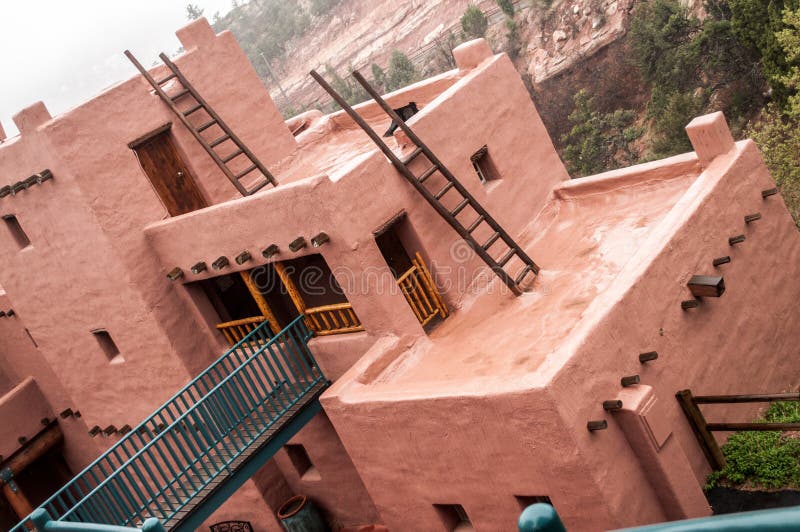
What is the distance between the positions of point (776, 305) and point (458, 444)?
258 inches

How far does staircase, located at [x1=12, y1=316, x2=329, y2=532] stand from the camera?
12.6 m

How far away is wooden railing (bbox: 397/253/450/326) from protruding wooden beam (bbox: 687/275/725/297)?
417 centimetres

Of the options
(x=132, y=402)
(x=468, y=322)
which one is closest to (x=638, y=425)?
(x=468, y=322)

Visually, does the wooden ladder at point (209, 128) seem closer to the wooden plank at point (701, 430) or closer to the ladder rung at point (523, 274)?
the ladder rung at point (523, 274)

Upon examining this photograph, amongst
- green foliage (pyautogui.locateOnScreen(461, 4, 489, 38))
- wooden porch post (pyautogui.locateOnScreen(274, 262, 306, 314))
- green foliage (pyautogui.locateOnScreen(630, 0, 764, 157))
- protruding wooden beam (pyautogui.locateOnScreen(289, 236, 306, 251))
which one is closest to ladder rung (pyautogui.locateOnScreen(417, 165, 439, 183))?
protruding wooden beam (pyautogui.locateOnScreen(289, 236, 306, 251))

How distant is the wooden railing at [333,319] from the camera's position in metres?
14.6

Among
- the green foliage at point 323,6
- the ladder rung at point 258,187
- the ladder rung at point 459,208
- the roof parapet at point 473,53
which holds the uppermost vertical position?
the green foliage at point 323,6

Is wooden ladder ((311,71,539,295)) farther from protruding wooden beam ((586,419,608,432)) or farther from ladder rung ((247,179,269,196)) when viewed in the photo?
protruding wooden beam ((586,419,608,432))

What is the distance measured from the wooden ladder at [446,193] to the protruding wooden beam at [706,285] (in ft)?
9.15

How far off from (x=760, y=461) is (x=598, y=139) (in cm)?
3715

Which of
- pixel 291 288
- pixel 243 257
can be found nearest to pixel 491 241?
pixel 291 288

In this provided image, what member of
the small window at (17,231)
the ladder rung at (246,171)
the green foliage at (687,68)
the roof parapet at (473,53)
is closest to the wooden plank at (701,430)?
the roof parapet at (473,53)

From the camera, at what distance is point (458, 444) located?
11594 mm

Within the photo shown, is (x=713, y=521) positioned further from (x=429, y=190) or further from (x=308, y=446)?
(x=308, y=446)
